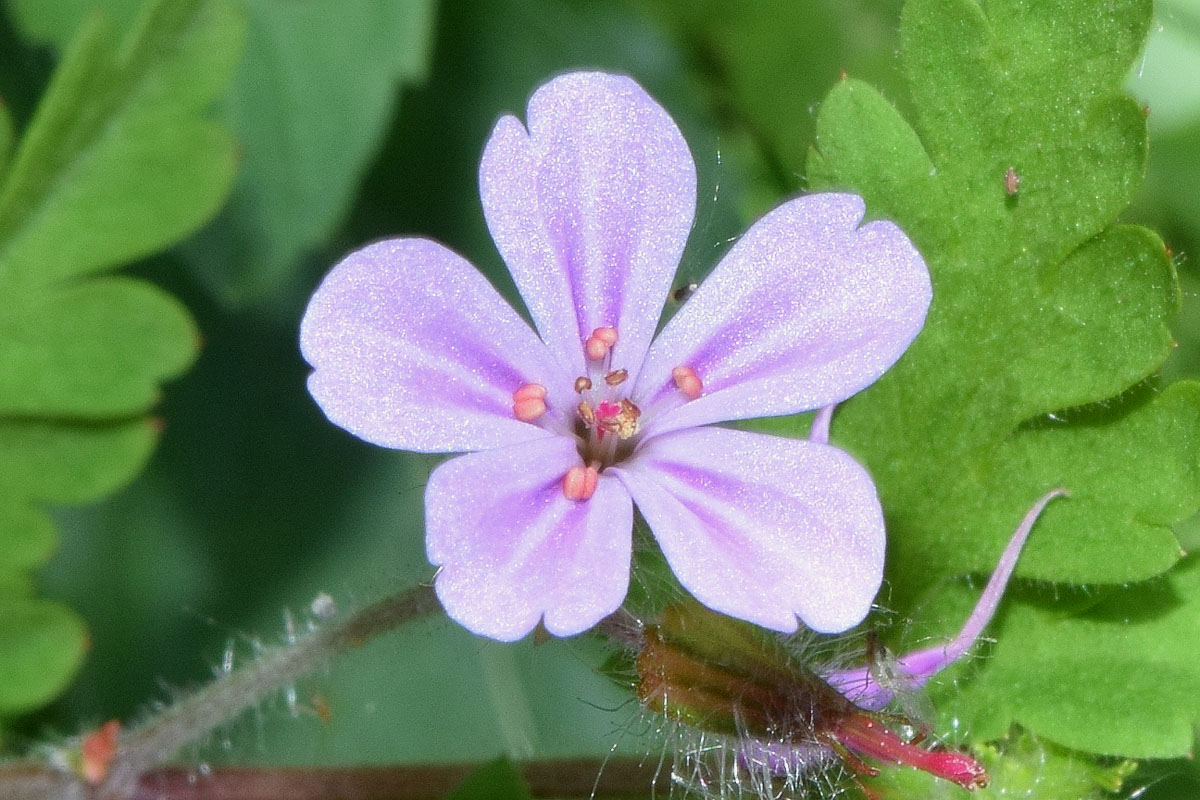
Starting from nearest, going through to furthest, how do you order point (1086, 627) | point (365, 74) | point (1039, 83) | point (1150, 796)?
point (1039, 83) → point (1086, 627) → point (1150, 796) → point (365, 74)

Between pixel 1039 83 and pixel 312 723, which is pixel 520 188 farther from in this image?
pixel 312 723

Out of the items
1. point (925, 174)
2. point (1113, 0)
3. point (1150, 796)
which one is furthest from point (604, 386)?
point (1150, 796)

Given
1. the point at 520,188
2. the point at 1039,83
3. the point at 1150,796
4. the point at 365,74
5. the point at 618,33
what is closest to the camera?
the point at 520,188

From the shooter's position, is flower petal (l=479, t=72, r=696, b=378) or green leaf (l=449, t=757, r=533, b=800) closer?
flower petal (l=479, t=72, r=696, b=378)

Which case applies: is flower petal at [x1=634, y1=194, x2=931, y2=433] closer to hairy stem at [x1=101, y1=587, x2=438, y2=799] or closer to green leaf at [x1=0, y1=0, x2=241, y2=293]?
hairy stem at [x1=101, y1=587, x2=438, y2=799]

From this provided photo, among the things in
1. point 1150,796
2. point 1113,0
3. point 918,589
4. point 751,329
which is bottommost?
point 1150,796

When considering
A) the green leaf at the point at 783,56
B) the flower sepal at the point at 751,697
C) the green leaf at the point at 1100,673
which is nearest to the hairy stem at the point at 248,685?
the flower sepal at the point at 751,697

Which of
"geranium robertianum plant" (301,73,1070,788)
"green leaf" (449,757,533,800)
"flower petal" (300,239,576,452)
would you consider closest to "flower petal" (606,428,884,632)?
"geranium robertianum plant" (301,73,1070,788)

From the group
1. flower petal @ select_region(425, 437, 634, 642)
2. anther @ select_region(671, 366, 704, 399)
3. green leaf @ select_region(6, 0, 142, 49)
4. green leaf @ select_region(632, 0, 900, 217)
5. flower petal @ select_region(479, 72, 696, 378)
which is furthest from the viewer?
green leaf @ select_region(632, 0, 900, 217)
